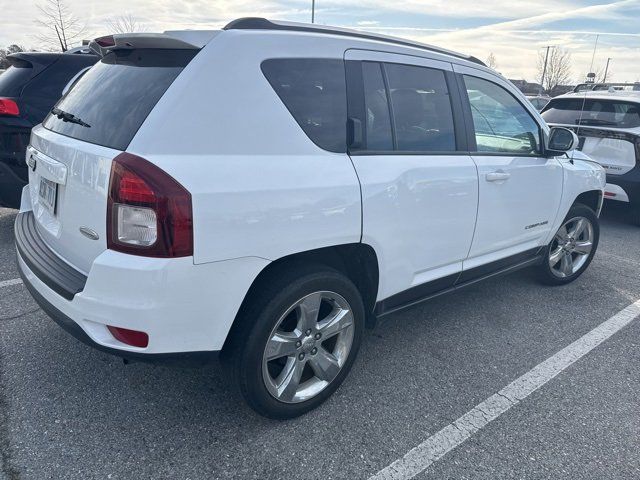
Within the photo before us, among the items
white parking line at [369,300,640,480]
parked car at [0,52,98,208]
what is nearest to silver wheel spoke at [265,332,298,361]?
white parking line at [369,300,640,480]

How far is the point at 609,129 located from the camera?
6371mm

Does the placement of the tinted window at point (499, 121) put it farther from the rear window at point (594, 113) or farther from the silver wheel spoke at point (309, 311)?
the rear window at point (594, 113)

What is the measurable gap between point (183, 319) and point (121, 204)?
52 cm

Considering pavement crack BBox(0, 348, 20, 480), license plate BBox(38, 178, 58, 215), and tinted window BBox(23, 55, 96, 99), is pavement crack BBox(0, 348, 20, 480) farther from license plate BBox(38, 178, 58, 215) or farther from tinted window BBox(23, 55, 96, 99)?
tinted window BBox(23, 55, 96, 99)

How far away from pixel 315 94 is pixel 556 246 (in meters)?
3.06

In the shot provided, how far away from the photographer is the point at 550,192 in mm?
3812

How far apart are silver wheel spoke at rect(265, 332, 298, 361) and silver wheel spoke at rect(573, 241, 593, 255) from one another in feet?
10.8

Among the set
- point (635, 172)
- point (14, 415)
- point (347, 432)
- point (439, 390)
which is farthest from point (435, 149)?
point (635, 172)

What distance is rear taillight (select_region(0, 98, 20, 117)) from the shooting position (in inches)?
171

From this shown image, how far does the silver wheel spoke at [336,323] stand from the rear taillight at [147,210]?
2.96 feet

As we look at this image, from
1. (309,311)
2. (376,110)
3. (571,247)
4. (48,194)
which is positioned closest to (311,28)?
(376,110)

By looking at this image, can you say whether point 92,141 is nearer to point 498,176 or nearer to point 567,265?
point 498,176

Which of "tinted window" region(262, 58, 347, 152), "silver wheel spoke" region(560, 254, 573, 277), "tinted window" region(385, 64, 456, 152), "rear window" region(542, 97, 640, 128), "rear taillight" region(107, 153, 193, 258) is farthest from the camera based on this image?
"rear window" region(542, 97, 640, 128)

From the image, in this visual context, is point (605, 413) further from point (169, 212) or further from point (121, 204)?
point (121, 204)
